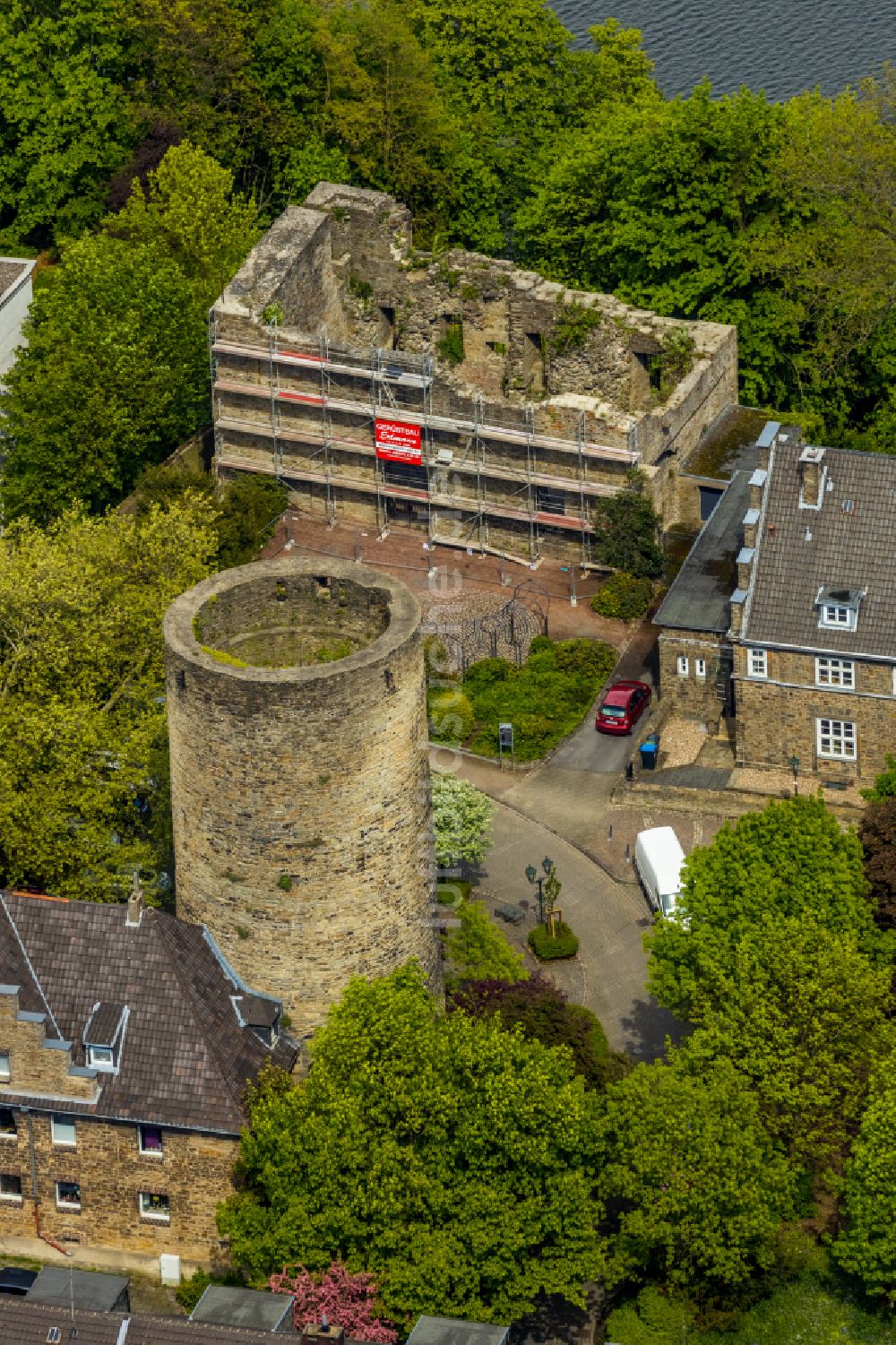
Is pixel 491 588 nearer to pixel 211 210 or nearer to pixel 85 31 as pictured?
pixel 211 210

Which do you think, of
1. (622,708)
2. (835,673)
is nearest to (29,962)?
(622,708)

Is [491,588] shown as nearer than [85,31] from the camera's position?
Yes

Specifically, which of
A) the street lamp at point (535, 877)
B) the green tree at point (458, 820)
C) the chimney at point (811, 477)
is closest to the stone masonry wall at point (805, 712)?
the chimney at point (811, 477)

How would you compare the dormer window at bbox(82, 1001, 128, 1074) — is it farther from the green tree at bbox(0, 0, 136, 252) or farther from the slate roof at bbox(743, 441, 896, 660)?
the green tree at bbox(0, 0, 136, 252)

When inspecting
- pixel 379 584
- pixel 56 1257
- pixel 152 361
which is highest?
pixel 379 584

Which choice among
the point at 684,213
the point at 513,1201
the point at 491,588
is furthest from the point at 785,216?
the point at 513,1201

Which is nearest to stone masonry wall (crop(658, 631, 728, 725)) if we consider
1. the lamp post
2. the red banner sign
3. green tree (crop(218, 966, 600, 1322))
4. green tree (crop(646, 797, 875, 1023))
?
the lamp post

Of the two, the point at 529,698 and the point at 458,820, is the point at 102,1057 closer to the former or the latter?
the point at 458,820
